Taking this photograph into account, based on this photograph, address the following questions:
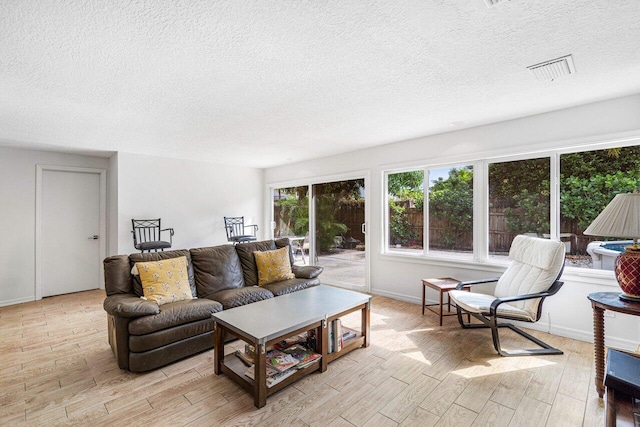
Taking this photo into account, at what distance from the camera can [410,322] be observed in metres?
3.43

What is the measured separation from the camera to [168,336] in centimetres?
247

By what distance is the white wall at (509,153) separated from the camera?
2.80 meters

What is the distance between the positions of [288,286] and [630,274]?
297 cm

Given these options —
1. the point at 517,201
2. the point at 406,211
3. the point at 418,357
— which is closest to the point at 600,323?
the point at 418,357

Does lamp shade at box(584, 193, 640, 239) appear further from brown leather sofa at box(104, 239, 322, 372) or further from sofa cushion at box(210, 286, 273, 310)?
sofa cushion at box(210, 286, 273, 310)

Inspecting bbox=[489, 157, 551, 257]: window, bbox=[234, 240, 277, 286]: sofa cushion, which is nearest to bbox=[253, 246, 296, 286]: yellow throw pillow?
bbox=[234, 240, 277, 286]: sofa cushion

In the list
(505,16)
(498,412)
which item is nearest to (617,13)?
(505,16)

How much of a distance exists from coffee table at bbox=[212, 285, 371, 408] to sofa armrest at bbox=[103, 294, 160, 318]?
0.54 metres

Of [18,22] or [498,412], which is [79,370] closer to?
[18,22]

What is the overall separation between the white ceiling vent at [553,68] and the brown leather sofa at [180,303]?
10.0 feet

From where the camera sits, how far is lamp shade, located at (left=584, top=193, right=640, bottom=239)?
2057 mm

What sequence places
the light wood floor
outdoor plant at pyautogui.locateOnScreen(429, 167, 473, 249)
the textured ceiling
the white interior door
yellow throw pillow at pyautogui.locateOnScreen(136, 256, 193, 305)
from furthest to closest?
the white interior door
outdoor plant at pyautogui.locateOnScreen(429, 167, 473, 249)
yellow throw pillow at pyautogui.locateOnScreen(136, 256, 193, 305)
the light wood floor
the textured ceiling

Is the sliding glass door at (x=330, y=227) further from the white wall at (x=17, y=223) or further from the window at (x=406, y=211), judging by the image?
the white wall at (x=17, y=223)

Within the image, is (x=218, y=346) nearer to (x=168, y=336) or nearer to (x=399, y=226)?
(x=168, y=336)
